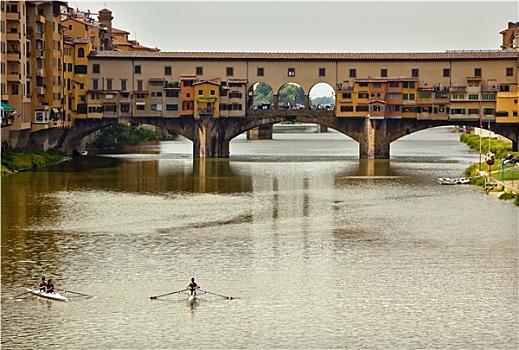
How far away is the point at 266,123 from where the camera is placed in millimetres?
91562

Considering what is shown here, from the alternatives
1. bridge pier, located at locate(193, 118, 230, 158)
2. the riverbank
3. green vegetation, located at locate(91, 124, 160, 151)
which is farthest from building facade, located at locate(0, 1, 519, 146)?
green vegetation, located at locate(91, 124, 160, 151)

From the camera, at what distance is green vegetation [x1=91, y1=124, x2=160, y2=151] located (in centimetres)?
10725

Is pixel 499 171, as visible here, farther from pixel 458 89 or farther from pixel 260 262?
pixel 260 262

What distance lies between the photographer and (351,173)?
3007 inches

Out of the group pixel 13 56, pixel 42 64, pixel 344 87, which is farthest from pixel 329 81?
pixel 13 56

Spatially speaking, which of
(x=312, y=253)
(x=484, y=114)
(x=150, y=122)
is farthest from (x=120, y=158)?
(x=312, y=253)

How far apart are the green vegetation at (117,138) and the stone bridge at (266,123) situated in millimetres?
14064

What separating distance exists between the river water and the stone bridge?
18.1 m

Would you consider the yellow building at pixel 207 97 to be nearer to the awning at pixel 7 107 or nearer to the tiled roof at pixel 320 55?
the tiled roof at pixel 320 55

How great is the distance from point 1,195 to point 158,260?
2118cm

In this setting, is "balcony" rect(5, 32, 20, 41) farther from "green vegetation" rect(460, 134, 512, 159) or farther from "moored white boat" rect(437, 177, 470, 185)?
"green vegetation" rect(460, 134, 512, 159)

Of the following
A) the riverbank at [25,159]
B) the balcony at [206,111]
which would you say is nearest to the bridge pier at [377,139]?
the balcony at [206,111]

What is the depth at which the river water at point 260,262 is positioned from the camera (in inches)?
1213

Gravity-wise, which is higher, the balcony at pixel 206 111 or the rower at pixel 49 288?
the balcony at pixel 206 111
